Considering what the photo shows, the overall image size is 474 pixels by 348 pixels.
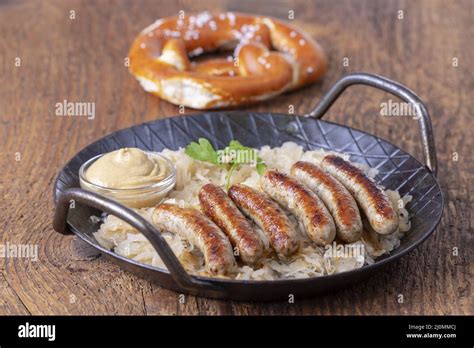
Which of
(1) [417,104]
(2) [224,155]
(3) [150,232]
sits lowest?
(3) [150,232]

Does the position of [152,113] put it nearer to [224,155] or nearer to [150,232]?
[224,155]

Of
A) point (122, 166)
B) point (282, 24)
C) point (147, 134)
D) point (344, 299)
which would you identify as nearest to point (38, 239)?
point (122, 166)

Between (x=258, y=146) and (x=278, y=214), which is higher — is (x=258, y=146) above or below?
above

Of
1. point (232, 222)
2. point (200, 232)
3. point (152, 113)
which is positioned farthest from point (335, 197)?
point (152, 113)

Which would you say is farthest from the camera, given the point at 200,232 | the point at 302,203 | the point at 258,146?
the point at 258,146

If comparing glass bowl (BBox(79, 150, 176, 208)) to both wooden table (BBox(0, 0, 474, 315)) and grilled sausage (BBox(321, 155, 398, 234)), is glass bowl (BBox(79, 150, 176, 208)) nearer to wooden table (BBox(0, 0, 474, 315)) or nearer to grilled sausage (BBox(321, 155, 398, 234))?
wooden table (BBox(0, 0, 474, 315))
